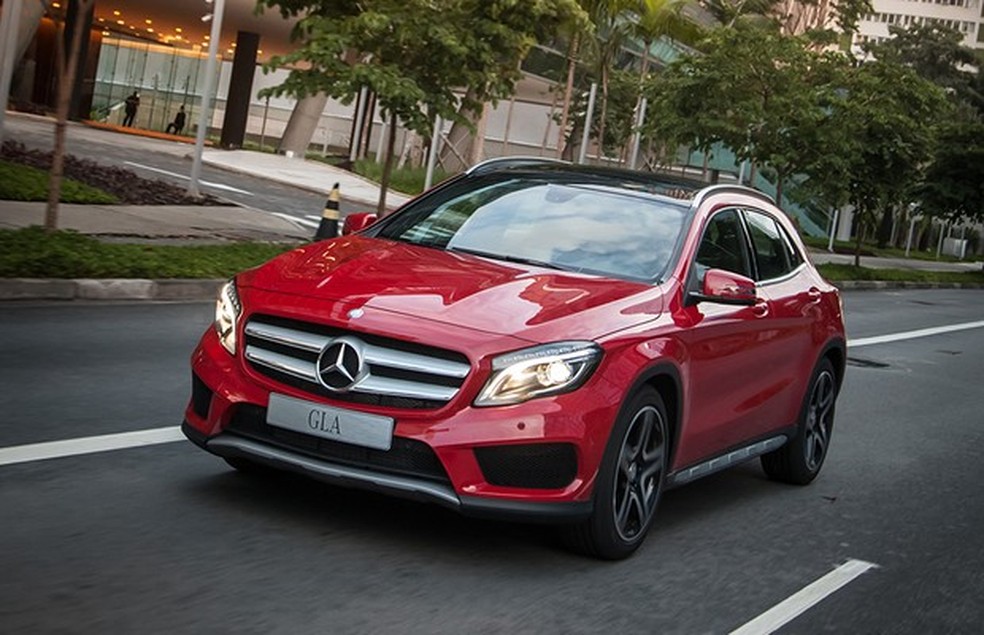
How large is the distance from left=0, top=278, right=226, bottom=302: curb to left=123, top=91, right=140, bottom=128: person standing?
39.5m

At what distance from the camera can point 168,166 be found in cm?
3148

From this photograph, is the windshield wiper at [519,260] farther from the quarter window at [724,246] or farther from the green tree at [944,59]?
the green tree at [944,59]

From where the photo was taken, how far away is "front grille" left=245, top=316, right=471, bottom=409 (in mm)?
5492

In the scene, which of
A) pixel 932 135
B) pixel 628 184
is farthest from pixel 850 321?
pixel 628 184

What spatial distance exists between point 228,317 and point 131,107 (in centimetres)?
4784

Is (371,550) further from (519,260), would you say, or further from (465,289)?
(519,260)

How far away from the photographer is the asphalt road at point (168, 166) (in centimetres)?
2720

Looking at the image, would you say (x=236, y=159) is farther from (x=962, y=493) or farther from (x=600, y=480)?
(x=600, y=480)

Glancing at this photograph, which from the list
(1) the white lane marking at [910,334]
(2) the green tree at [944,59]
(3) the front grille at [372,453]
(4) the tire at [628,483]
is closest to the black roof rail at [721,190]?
(4) the tire at [628,483]

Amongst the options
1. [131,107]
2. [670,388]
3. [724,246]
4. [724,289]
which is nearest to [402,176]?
[131,107]

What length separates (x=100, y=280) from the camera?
12633 millimetres

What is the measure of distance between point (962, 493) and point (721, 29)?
24.9m

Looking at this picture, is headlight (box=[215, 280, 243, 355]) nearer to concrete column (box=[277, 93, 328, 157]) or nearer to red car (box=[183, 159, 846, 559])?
red car (box=[183, 159, 846, 559])

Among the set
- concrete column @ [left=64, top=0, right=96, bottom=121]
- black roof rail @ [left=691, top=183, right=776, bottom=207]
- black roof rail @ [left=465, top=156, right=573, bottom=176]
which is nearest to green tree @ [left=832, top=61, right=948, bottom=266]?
concrete column @ [left=64, top=0, right=96, bottom=121]
